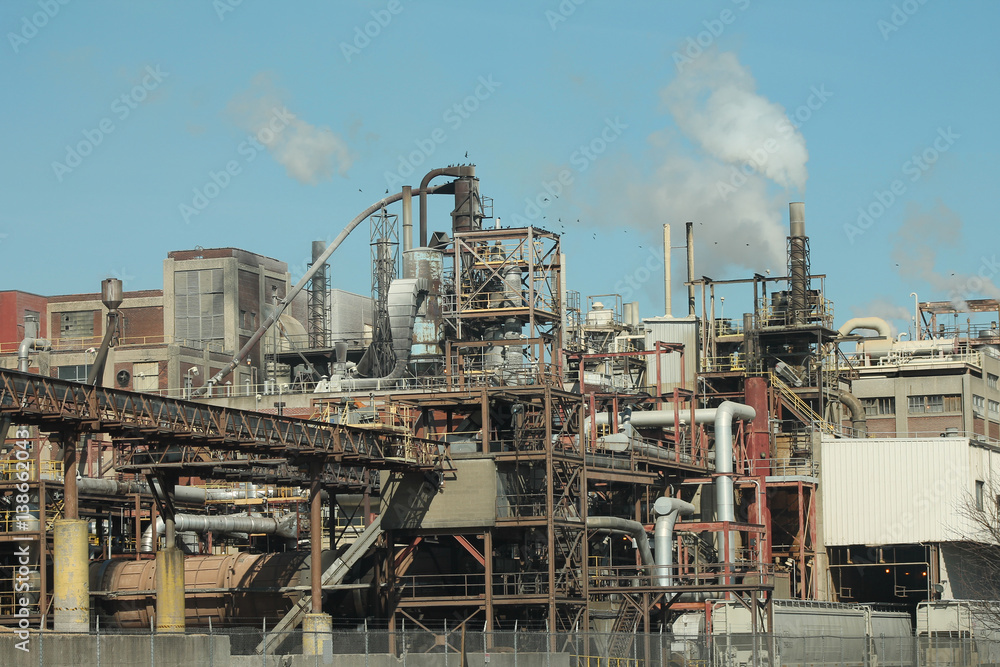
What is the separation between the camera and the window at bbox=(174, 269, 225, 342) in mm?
103625

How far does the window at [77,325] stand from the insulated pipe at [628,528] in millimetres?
56312

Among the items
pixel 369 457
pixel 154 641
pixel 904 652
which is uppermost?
pixel 369 457

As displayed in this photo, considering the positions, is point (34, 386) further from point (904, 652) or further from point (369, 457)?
point (904, 652)

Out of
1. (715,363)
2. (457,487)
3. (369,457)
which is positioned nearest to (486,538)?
(457,487)

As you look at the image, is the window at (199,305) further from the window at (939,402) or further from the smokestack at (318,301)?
the window at (939,402)

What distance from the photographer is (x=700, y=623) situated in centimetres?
6175

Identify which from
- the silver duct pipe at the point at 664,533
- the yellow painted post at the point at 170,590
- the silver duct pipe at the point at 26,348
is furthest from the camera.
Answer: the silver duct pipe at the point at 26,348

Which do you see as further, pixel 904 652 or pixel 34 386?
pixel 904 652

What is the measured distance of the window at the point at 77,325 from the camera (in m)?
107

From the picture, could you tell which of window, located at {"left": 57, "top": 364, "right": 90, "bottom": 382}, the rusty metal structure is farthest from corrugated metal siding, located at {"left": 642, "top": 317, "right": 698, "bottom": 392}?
window, located at {"left": 57, "top": 364, "right": 90, "bottom": 382}

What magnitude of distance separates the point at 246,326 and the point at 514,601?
180ft

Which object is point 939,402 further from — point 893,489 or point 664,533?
point 664,533

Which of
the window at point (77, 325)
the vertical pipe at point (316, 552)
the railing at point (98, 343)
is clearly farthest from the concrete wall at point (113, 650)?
the window at point (77, 325)

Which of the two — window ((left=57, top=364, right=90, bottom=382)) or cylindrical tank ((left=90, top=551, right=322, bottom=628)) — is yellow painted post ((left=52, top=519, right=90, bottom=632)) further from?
window ((left=57, top=364, right=90, bottom=382))
